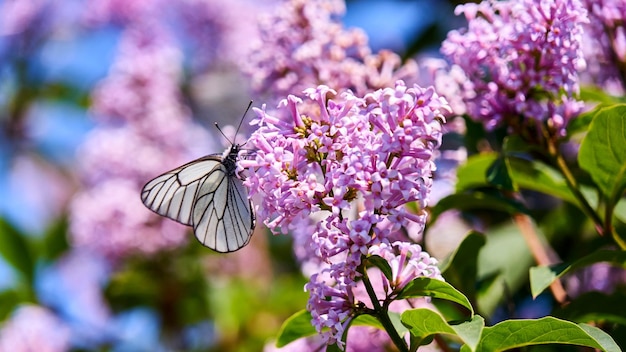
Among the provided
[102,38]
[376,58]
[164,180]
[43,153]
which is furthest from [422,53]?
[43,153]

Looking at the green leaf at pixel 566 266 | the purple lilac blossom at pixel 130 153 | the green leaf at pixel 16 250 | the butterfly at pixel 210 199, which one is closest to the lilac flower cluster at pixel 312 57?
the butterfly at pixel 210 199

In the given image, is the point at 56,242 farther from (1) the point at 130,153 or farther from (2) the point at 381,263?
(2) the point at 381,263

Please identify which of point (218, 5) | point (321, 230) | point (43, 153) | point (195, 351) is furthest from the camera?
point (43, 153)

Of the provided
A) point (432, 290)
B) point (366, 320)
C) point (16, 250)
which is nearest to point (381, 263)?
point (432, 290)

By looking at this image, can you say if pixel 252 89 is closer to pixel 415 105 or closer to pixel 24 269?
pixel 415 105

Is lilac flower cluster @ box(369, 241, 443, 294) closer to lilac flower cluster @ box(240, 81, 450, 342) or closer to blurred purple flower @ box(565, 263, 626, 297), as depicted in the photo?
lilac flower cluster @ box(240, 81, 450, 342)

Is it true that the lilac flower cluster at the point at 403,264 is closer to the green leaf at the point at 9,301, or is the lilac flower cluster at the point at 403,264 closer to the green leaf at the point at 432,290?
the green leaf at the point at 432,290

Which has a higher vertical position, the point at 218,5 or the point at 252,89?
the point at 218,5
